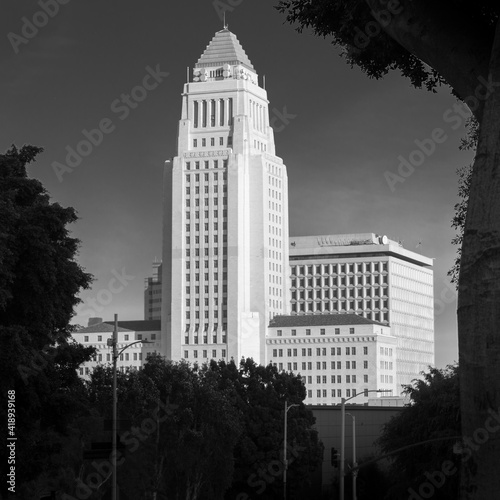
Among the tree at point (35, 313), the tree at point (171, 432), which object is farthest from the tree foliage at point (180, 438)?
the tree at point (35, 313)

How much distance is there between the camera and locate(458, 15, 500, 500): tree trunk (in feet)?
34.1

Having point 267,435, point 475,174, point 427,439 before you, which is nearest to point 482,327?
point 475,174

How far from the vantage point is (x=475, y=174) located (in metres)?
11.0

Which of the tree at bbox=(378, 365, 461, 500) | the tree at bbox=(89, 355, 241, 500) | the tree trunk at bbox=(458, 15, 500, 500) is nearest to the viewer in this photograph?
the tree trunk at bbox=(458, 15, 500, 500)

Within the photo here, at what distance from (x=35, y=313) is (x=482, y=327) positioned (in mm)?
31997

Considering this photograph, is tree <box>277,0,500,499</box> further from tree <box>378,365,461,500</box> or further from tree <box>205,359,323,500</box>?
tree <box>205,359,323,500</box>

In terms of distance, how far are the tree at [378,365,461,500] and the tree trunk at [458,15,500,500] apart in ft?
167

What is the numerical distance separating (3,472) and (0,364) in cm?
401

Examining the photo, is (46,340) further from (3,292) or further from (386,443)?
(386,443)

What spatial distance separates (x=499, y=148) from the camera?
35.5 ft

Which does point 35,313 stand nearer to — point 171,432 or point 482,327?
point 171,432

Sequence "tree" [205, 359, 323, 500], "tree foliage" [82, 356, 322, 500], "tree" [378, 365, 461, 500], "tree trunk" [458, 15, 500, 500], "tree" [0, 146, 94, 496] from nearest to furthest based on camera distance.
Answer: "tree trunk" [458, 15, 500, 500] → "tree" [0, 146, 94, 496] → "tree foliage" [82, 356, 322, 500] → "tree" [378, 365, 461, 500] → "tree" [205, 359, 323, 500]

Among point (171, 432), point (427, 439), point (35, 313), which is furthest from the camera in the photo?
point (427, 439)

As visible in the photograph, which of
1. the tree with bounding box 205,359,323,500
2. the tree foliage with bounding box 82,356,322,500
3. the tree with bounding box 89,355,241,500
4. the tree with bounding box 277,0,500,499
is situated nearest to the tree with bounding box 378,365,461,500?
the tree with bounding box 205,359,323,500
